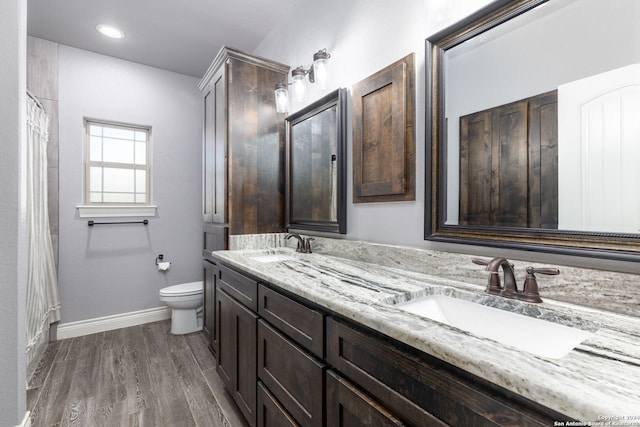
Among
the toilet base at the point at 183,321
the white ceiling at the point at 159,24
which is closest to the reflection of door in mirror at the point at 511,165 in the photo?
the white ceiling at the point at 159,24

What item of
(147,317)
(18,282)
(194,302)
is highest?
(18,282)

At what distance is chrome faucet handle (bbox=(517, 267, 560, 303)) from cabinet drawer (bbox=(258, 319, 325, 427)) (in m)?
0.67

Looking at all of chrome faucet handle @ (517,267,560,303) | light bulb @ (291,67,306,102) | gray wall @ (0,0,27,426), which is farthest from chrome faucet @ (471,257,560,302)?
gray wall @ (0,0,27,426)

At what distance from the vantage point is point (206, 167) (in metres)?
2.67

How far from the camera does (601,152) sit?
84 cm

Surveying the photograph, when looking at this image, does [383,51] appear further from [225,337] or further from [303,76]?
[225,337]

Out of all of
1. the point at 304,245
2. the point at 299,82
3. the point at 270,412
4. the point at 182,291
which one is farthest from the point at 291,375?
the point at 182,291

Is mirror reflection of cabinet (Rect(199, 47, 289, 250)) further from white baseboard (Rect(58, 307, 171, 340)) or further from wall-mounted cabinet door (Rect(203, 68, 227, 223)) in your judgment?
white baseboard (Rect(58, 307, 171, 340))

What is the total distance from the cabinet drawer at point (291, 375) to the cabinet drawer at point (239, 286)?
0.45ft

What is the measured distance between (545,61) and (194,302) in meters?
3.01

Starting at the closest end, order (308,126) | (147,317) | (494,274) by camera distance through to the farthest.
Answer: (494,274) → (308,126) → (147,317)

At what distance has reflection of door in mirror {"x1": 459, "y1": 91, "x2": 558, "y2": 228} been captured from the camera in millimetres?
940

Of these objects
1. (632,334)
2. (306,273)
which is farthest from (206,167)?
(632,334)

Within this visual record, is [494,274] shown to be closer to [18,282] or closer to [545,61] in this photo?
[545,61]
